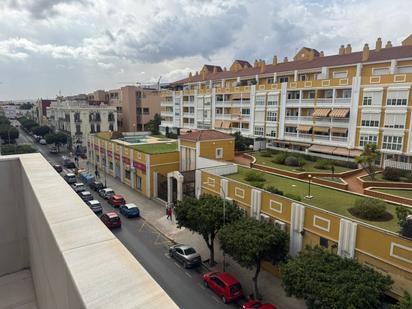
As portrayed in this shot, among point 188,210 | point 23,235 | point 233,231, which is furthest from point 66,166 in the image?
point 23,235

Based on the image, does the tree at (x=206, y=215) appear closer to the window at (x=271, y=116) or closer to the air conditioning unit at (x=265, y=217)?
the air conditioning unit at (x=265, y=217)

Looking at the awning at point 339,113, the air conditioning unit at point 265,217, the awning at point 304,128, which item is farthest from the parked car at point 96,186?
the awning at point 339,113

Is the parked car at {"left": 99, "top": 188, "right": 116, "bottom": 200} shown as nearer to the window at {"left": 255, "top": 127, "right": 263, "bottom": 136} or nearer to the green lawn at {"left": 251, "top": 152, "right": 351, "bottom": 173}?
the green lawn at {"left": 251, "top": 152, "right": 351, "bottom": 173}

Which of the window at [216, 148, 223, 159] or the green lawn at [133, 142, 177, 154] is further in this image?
the green lawn at [133, 142, 177, 154]

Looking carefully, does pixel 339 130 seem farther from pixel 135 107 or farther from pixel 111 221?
pixel 135 107

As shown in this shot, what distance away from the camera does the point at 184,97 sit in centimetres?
6819

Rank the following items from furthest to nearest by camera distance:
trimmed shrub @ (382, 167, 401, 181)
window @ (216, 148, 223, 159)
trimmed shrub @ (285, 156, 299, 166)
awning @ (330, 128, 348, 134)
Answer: awning @ (330, 128, 348, 134) → window @ (216, 148, 223, 159) → trimmed shrub @ (285, 156, 299, 166) → trimmed shrub @ (382, 167, 401, 181)

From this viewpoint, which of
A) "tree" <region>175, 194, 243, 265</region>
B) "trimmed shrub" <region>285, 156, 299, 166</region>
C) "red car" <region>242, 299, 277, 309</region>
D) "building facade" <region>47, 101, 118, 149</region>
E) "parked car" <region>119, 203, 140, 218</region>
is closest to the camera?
"red car" <region>242, 299, 277, 309</region>

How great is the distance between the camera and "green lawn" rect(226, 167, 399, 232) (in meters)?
18.5

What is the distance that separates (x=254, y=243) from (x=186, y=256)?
21.9ft

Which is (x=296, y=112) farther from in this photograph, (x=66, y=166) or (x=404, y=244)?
(x=66, y=166)

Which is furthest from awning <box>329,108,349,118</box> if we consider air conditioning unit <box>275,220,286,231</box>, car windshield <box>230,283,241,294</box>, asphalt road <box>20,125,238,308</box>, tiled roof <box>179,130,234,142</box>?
car windshield <box>230,283,241,294</box>

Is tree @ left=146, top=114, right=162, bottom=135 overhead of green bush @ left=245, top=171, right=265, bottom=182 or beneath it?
overhead

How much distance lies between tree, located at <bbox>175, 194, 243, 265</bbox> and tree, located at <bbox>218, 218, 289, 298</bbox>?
1829 mm
